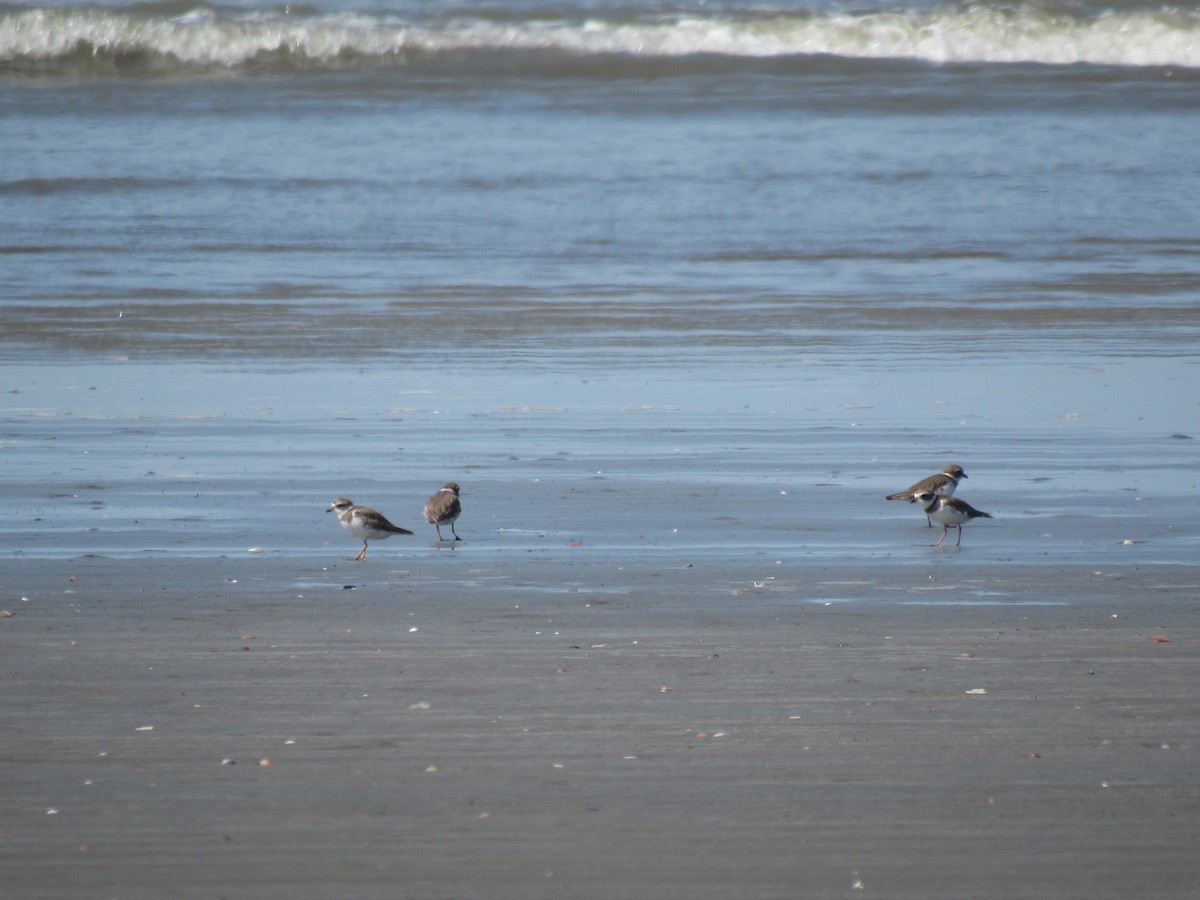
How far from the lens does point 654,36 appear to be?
35969mm

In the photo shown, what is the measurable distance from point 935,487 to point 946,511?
0.35 meters

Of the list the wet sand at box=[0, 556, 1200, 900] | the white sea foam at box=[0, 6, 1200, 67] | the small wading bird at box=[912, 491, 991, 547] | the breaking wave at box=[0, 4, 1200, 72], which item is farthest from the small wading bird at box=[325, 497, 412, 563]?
the white sea foam at box=[0, 6, 1200, 67]

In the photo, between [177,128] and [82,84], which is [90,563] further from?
[82,84]

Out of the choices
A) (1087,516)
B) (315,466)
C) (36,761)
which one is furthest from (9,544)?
(1087,516)

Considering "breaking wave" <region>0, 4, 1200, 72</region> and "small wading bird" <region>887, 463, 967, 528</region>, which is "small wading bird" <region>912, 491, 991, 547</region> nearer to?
"small wading bird" <region>887, 463, 967, 528</region>

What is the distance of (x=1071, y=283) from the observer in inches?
714

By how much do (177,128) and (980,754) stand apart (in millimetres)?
28142

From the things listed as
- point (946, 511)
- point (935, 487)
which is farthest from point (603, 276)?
point (946, 511)

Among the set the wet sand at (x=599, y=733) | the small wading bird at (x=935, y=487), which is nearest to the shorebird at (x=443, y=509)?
the wet sand at (x=599, y=733)

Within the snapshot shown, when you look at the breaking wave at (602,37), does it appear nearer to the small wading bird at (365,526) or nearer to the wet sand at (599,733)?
the small wading bird at (365,526)

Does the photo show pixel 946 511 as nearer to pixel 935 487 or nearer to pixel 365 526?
pixel 935 487

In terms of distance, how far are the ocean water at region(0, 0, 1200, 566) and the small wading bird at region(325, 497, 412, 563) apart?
0.44ft

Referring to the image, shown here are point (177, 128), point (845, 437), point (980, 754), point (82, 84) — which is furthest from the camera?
point (82, 84)

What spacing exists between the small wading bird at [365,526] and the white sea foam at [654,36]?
29.4 meters
